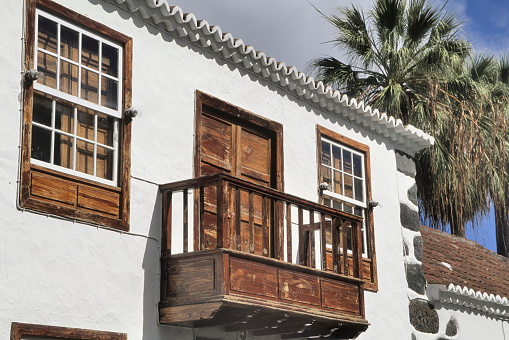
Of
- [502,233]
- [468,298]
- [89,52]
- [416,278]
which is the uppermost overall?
[502,233]

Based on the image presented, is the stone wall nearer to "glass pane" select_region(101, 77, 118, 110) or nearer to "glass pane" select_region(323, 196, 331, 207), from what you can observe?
"glass pane" select_region(323, 196, 331, 207)

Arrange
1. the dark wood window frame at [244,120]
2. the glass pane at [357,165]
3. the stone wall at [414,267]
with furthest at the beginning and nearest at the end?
the stone wall at [414,267], the glass pane at [357,165], the dark wood window frame at [244,120]

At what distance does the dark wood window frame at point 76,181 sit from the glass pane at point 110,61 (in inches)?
3.4

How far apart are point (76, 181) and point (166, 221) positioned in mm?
1113

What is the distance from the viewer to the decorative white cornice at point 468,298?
11406mm

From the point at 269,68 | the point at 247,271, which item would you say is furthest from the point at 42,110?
the point at 269,68

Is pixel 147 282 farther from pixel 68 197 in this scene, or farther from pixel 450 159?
pixel 450 159

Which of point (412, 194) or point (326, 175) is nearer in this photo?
point (326, 175)

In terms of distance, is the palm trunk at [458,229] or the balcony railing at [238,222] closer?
the balcony railing at [238,222]

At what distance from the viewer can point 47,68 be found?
7367 millimetres

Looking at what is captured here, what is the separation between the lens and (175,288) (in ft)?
25.4

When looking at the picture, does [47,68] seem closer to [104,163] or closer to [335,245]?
[104,163]

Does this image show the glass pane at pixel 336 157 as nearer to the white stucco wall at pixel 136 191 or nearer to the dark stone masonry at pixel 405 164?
the white stucco wall at pixel 136 191

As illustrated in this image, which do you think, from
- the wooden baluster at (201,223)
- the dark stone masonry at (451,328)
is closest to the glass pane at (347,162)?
the dark stone masonry at (451,328)
